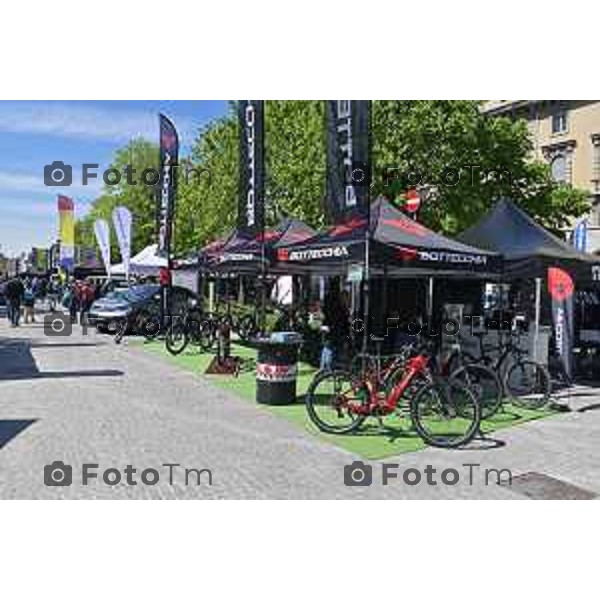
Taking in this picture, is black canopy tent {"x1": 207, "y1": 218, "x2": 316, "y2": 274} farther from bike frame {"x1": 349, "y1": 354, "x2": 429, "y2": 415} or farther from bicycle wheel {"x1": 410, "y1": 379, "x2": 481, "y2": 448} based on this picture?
bicycle wheel {"x1": 410, "y1": 379, "x2": 481, "y2": 448}

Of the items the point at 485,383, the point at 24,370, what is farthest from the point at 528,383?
the point at 24,370

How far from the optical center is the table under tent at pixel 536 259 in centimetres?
1273

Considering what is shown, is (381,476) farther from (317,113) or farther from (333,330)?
(317,113)

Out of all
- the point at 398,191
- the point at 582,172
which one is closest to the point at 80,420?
the point at 398,191

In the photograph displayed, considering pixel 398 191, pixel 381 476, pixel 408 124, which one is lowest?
pixel 381 476

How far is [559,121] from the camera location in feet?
165

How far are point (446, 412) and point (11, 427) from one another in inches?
196

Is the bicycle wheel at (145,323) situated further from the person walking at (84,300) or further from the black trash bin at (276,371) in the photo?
the black trash bin at (276,371)

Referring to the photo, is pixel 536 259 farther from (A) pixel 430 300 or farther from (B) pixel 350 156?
(A) pixel 430 300

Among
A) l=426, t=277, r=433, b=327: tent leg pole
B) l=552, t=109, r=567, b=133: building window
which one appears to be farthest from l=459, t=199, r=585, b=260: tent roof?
l=552, t=109, r=567, b=133: building window

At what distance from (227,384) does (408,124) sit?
16.2 m

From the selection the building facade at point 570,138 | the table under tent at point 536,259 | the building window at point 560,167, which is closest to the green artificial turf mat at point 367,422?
the table under tent at point 536,259

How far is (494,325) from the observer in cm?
1569

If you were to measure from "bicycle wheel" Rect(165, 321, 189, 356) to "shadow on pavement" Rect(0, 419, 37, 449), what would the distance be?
7.62 metres
